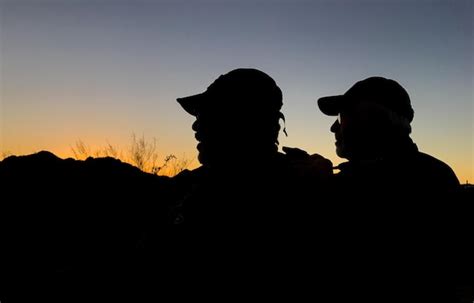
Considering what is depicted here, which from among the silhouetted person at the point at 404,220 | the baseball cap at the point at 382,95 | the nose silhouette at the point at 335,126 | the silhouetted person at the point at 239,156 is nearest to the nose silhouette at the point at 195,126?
the silhouetted person at the point at 239,156

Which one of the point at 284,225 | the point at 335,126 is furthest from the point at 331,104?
the point at 284,225

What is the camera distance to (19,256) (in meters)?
5.34

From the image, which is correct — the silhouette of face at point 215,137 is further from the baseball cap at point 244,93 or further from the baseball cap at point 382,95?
the baseball cap at point 382,95

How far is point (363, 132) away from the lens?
7.70ft

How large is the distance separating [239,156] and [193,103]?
0.55m

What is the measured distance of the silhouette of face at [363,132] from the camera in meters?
2.29

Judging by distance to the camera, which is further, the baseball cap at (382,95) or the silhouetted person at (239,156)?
the baseball cap at (382,95)

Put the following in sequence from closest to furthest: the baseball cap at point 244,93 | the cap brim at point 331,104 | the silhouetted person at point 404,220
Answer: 1. the silhouetted person at point 404,220
2. the baseball cap at point 244,93
3. the cap brim at point 331,104

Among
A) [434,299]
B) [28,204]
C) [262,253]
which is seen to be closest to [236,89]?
[262,253]

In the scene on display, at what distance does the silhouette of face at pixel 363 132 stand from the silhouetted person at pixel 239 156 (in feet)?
1.90

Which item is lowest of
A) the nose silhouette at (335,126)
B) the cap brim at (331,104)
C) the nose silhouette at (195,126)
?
the nose silhouette at (195,126)

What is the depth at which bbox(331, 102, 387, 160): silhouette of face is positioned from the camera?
2295mm

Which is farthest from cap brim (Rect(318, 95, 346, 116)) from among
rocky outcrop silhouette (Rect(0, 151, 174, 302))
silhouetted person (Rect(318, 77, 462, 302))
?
rocky outcrop silhouette (Rect(0, 151, 174, 302))

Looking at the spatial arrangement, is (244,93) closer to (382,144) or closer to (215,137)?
(215,137)
